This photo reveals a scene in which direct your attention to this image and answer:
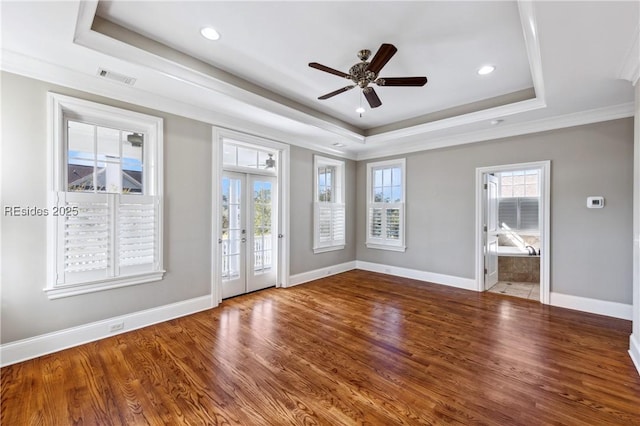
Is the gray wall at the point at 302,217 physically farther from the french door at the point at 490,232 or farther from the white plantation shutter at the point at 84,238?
the french door at the point at 490,232

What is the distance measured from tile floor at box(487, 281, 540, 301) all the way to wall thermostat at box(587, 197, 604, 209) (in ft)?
5.07

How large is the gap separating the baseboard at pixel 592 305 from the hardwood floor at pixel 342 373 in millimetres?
157

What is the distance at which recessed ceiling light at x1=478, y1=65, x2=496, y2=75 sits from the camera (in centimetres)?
309

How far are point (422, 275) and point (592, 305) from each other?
7.63ft

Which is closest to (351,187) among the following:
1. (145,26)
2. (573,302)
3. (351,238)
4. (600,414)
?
(351,238)

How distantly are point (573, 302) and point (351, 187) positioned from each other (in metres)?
4.13

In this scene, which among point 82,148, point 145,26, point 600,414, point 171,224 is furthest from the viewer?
point 171,224

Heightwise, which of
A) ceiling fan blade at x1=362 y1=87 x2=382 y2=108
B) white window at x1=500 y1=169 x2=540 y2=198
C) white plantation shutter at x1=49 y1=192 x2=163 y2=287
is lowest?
white plantation shutter at x1=49 y1=192 x2=163 y2=287

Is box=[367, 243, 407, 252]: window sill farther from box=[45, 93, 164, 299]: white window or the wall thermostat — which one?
box=[45, 93, 164, 299]: white window

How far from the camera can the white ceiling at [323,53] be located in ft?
6.81

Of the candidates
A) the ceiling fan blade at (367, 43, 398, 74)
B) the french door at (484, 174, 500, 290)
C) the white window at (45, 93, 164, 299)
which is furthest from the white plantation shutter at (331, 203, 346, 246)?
the ceiling fan blade at (367, 43, 398, 74)

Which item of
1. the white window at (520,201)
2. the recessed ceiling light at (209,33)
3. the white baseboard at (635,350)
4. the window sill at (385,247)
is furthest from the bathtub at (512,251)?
the recessed ceiling light at (209,33)

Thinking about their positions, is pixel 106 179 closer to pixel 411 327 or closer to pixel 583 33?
pixel 411 327

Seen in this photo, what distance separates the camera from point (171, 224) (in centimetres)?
345
